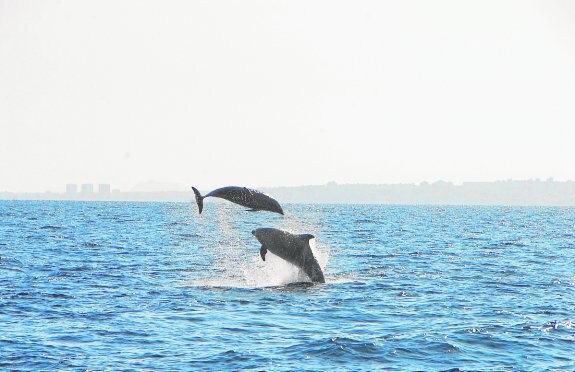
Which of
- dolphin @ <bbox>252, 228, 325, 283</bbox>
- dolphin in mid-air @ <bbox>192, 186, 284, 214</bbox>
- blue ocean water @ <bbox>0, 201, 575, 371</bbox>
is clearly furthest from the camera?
dolphin @ <bbox>252, 228, 325, 283</bbox>

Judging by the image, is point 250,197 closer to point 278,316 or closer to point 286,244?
point 278,316

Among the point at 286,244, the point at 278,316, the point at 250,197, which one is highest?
the point at 250,197

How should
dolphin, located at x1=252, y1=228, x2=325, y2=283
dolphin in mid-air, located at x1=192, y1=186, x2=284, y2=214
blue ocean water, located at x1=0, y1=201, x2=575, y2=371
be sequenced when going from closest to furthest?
blue ocean water, located at x1=0, y1=201, x2=575, y2=371 → dolphin in mid-air, located at x1=192, y1=186, x2=284, y2=214 → dolphin, located at x1=252, y1=228, x2=325, y2=283

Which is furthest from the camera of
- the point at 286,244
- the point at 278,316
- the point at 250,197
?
the point at 286,244

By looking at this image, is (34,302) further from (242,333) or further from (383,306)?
(383,306)

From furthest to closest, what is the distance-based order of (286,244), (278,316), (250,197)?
(286,244) < (250,197) < (278,316)

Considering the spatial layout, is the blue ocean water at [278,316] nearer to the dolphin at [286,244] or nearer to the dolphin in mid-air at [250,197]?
the dolphin at [286,244]

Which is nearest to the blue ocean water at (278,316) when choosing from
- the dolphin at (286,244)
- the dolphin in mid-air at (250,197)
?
the dolphin at (286,244)

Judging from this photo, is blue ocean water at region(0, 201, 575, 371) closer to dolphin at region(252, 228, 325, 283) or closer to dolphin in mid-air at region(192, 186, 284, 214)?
dolphin at region(252, 228, 325, 283)

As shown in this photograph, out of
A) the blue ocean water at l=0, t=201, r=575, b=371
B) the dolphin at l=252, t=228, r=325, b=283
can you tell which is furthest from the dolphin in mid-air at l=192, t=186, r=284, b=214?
the dolphin at l=252, t=228, r=325, b=283

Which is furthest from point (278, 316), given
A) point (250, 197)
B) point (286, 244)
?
point (286, 244)

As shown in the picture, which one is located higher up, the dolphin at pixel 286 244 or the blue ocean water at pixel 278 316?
the dolphin at pixel 286 244

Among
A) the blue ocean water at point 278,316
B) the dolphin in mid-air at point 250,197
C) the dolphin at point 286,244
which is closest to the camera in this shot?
the blue ocean water at point 278,316

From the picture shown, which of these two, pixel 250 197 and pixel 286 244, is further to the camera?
pixel 286 244
